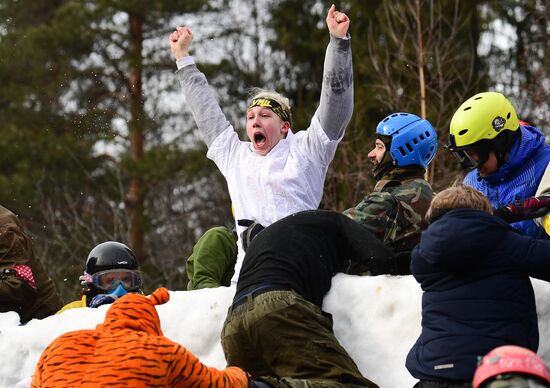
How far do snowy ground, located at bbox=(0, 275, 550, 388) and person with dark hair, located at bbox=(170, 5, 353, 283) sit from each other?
378mm

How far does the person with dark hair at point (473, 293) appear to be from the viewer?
189 inches

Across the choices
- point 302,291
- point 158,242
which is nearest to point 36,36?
point 158,242

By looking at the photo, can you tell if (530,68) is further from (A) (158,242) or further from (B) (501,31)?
(A) (158,242)

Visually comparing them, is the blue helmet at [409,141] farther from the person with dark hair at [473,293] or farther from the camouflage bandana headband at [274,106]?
the person with dark hair at [473,293]

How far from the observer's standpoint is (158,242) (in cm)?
2583

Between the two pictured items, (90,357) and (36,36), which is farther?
(36,36)

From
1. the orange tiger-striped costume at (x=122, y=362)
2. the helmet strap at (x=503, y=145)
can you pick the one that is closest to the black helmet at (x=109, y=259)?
the orange tiger-striped costume at (x=122, y=362)

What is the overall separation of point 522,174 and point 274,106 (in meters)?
1.69

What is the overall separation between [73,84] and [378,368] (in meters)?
19.8

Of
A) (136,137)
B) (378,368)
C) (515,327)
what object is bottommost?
(136,137)

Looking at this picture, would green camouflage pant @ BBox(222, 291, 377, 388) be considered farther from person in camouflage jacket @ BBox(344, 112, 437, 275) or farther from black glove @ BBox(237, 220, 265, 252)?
black glove @ BBox(237, 220, 265, 252)

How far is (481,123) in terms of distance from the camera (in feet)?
20.5

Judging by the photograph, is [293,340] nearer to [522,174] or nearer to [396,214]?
[396,214]

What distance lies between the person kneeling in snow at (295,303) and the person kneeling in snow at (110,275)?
5.93ft
